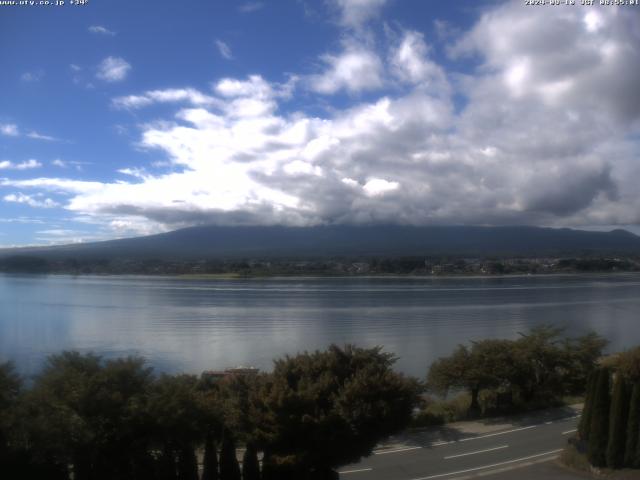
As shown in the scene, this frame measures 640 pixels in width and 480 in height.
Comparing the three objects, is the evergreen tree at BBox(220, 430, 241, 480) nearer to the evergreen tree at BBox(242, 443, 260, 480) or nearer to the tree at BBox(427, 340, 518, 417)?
the evergreen tree at BBox(242, 443, 260, 480)

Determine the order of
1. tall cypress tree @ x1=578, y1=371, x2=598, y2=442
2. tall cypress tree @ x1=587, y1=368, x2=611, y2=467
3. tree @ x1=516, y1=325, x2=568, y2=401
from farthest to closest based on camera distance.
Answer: tree @ x1=516, y1=325, x2=568, y2=401 < tall cypress tree @ x1=578, y1=371, x2=598, y2=442 < tall cypress tree @ x1=587, y1=368, x2=611, y2=467

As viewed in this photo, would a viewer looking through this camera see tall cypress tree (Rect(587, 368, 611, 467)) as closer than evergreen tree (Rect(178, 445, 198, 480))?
No

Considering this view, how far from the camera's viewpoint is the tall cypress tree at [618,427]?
287 inches

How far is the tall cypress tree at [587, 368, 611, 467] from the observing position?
7422 millimetres

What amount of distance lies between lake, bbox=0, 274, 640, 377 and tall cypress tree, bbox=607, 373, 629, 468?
865 cm

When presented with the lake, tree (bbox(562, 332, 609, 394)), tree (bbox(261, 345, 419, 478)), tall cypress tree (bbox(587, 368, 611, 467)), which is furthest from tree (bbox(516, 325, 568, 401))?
tree (bbox(261, 345, 419, 478))

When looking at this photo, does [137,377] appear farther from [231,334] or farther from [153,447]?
[231,334]

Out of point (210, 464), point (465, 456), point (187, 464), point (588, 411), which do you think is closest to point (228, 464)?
point (210, 464)

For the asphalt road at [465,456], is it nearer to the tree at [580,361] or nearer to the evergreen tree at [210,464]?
the evergreen tree at [210,464]

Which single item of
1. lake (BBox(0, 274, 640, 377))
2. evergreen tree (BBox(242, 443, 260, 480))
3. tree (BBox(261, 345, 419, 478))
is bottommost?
lake (BBox(0, 274, 640, 377))

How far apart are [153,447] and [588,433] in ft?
17.5

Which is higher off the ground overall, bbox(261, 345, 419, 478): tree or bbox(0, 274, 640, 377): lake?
bbox(261, 345, 419, 478): tree

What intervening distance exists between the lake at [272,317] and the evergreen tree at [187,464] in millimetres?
9252

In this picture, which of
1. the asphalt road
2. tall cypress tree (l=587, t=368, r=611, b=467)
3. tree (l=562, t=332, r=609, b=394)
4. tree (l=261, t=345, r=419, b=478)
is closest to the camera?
tree (l=261, t=345, r=419, b=478)
